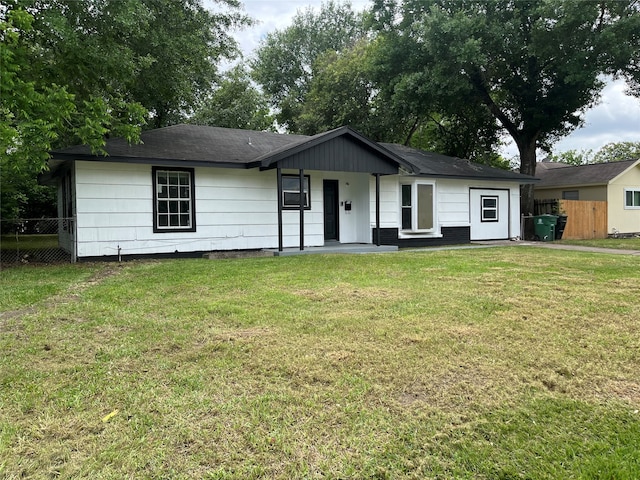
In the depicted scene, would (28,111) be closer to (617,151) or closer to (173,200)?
(173,200)

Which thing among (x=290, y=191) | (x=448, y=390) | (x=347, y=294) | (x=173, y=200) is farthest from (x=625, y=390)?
(x=290, y=191)

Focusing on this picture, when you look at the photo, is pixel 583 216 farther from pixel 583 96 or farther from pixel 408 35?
pixel 408 35

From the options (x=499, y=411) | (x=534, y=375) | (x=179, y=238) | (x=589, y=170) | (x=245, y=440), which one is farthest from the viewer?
(x=589, y=170)

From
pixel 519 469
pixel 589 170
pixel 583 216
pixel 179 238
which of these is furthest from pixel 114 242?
pixel 589 170

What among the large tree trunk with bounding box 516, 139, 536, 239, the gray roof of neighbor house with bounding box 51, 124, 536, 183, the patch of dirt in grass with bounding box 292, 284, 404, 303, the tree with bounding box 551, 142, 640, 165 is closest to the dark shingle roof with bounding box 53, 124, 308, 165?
the gray roof of neighbor house with bounding box 51, 124, 536, 183

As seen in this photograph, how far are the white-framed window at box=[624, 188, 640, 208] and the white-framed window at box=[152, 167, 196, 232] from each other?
21.1 metres

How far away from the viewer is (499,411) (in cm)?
277

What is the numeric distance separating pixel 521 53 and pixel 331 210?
12190 millimetres

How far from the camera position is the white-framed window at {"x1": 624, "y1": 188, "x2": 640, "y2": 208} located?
22.0m

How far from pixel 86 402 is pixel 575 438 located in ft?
9.68

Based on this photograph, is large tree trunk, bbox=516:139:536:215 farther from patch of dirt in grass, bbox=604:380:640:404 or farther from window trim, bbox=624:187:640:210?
patch of dirt in grass, bbox=604:380:640:404

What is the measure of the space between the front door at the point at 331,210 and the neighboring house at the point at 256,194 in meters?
0.03

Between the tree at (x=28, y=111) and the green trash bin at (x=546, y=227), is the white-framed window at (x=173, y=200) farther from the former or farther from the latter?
the green trash bin at (x=546, y=227)

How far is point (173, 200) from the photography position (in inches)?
451
